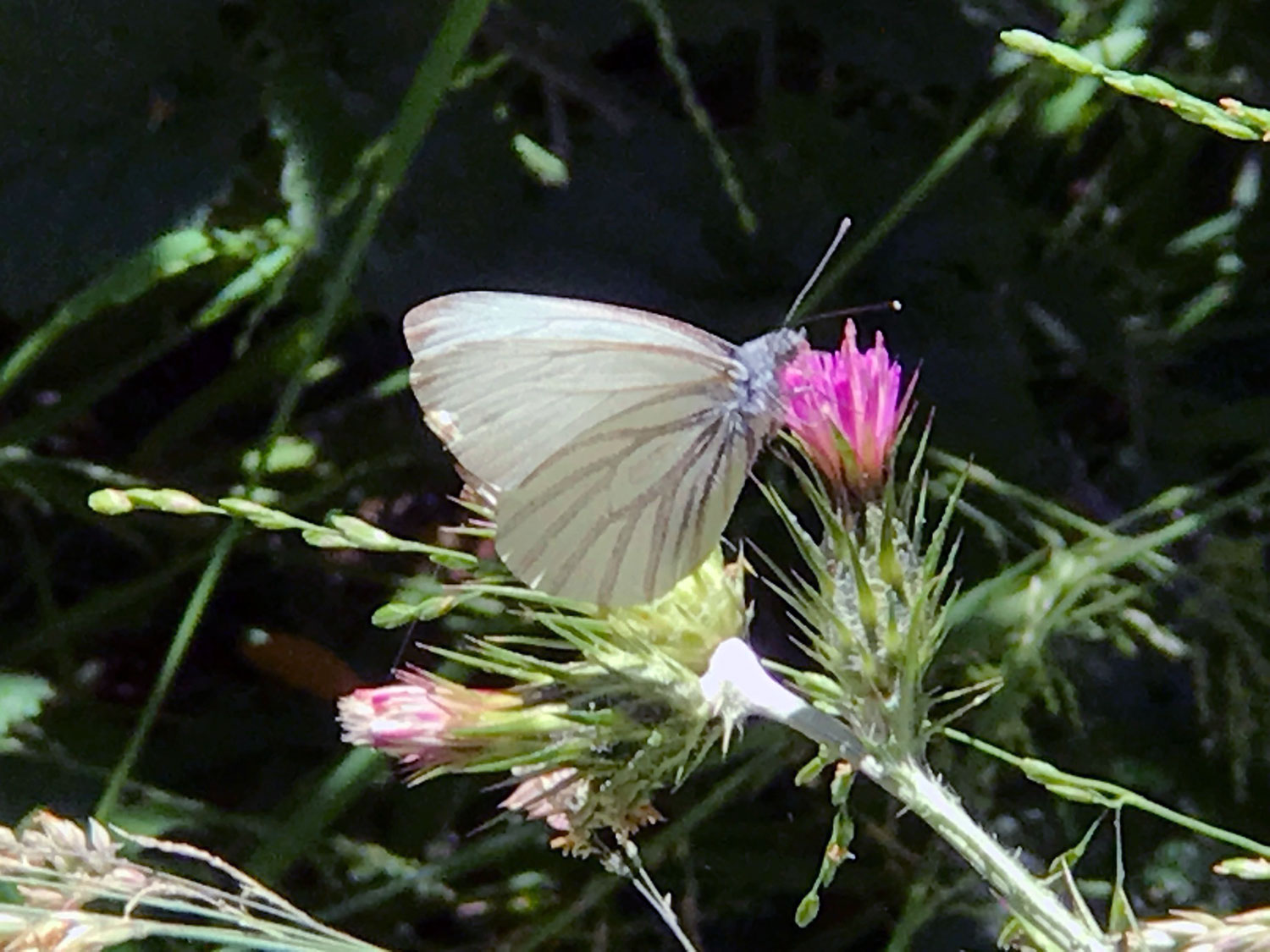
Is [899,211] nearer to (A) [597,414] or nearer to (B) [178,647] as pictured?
(A) [597,414]

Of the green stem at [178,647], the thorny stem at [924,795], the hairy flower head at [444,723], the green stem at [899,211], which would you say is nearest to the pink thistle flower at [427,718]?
the hairy flower head at [444,723]

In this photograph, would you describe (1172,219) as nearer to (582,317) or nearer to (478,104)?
(478,104)

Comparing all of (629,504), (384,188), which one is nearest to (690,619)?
(629,504)

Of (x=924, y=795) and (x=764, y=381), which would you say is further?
(x=764, y=381)

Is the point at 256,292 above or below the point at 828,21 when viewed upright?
below

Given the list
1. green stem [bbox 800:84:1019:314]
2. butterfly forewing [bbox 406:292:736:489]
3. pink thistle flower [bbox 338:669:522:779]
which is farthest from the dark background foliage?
pink thistle flower [bbox 338:669:522:779]

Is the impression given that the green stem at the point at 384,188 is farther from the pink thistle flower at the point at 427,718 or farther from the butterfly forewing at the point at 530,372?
the pink thistle flower at the point at 427,718

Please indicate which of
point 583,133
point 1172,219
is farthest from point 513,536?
point 1172,219
